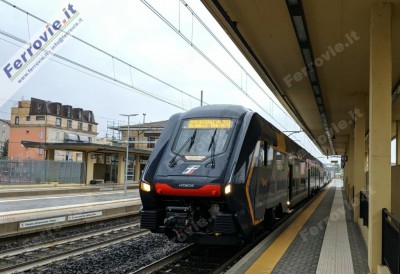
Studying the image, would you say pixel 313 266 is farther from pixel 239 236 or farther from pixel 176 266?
pixel 176 266

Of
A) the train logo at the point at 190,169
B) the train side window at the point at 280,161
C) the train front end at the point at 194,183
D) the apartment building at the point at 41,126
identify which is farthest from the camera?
the apartment building at the point at 41,126

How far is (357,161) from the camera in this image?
14.9 metres

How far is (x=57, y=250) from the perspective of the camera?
1023 centimetres

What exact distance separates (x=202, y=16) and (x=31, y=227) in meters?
7.36

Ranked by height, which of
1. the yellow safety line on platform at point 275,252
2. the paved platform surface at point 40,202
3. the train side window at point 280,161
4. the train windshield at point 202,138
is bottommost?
the paved platform surface at point 40,202

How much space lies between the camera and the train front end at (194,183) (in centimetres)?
789

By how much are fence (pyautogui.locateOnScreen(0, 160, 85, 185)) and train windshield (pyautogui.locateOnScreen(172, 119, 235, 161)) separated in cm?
2558

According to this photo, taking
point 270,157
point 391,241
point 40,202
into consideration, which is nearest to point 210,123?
point 270,157

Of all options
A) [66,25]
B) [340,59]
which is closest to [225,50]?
[340,59]

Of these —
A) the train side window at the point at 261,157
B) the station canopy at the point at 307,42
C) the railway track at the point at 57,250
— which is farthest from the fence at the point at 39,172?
the train side window at the point at 261,157

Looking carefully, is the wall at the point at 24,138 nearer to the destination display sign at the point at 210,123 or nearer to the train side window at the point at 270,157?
the train side window at the point at 270,157

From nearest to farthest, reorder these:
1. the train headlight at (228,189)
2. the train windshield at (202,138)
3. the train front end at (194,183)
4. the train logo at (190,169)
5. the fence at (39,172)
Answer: the train headlight at (228,189) → the train front end at (194,183) → the train logo at (190,169) → the train windshield at (202,138) → the fence at (39,172)

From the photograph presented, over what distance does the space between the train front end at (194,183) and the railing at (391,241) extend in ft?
8.17

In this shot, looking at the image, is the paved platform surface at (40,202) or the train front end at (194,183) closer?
the train front end at (194,183)
